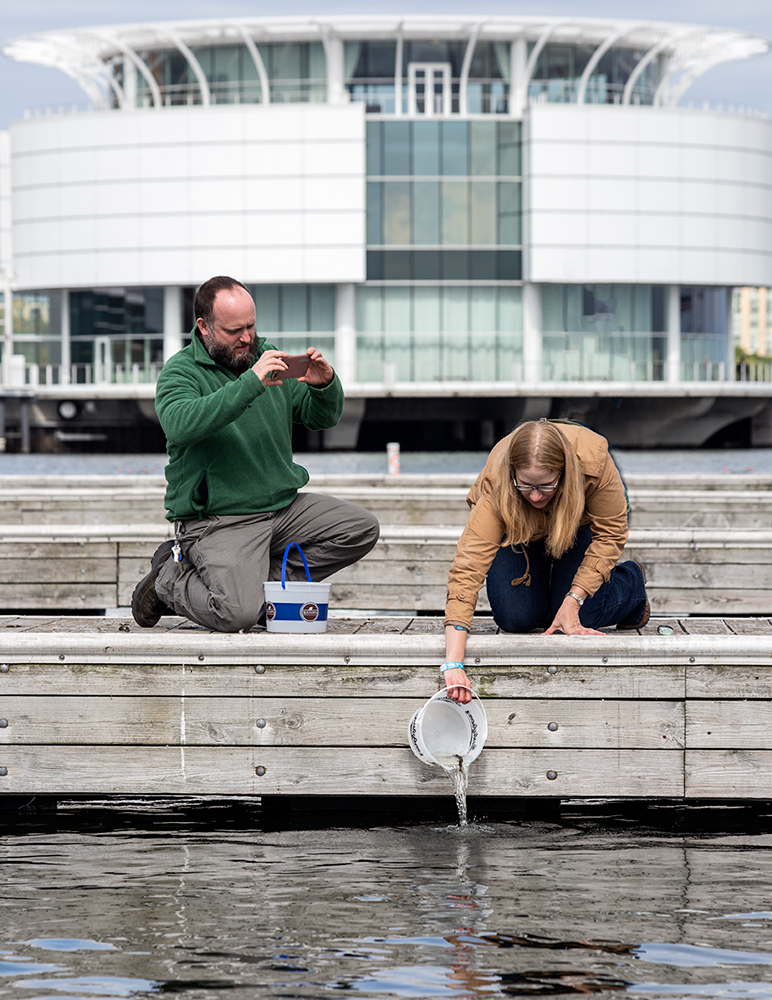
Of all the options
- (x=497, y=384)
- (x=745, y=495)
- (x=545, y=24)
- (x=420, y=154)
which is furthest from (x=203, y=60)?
(x=745, y=495)

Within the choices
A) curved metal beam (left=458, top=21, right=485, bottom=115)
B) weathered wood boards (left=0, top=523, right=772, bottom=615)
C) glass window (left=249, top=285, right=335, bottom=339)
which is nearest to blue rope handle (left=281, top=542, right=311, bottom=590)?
weathered wood boards (left=0, top=523, right=772, bottom=615)

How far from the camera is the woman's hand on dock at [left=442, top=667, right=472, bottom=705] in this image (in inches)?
195

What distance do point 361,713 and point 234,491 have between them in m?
1.09

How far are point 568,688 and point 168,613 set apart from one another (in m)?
1.74

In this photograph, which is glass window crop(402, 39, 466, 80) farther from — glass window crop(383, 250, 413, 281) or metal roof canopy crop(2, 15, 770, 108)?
glass window crop(383, 250, 413, 281)

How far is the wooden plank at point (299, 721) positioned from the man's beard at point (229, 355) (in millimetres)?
1339

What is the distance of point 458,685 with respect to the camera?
4.95 m

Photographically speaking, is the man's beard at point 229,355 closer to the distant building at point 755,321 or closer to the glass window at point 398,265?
the glass window at point 398,265

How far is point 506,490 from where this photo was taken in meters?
5.07

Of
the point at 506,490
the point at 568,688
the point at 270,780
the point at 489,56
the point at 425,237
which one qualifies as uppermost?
the point at 489,56

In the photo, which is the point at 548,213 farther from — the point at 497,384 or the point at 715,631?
the point at 715,631

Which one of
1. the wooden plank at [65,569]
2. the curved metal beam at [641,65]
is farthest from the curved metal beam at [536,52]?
the wooden plank at [65,569]

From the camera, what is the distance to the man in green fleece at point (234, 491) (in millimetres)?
5496

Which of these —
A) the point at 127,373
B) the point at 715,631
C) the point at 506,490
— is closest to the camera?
the point at 506,490
